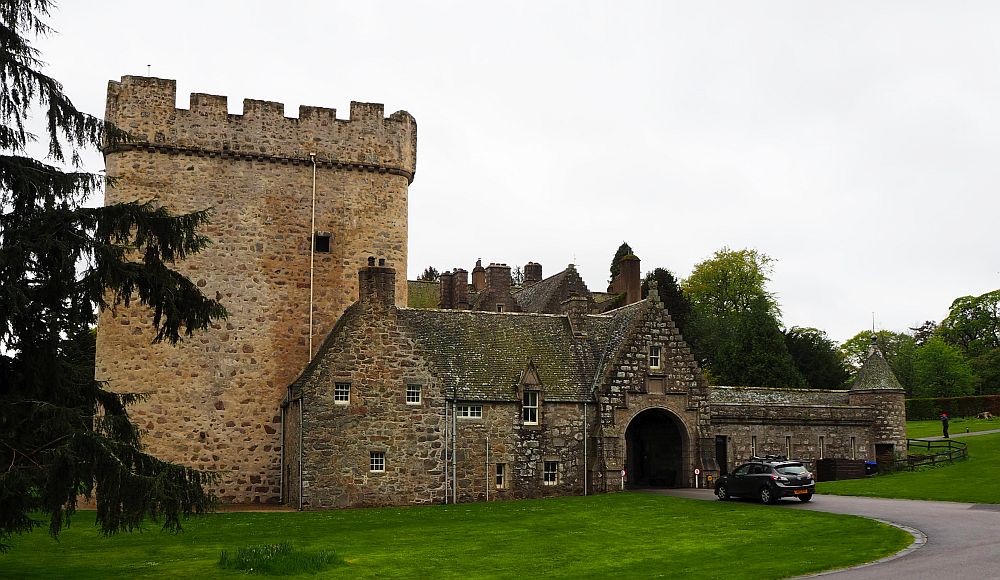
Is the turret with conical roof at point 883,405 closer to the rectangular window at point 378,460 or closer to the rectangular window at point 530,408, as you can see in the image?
the rectangular window at point 530,408

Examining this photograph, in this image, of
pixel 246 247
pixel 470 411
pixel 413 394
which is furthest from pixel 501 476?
pixel 246 247

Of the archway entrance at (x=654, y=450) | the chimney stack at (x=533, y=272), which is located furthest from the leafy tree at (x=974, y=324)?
the archway entrance at (x=654, y=450)

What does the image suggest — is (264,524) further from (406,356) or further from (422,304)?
(422,304)

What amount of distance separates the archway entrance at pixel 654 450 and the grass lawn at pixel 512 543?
8397 mm

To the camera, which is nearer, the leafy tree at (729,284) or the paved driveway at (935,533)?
the paved driveway at (935,533)

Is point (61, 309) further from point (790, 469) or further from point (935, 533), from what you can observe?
point (790, 469)

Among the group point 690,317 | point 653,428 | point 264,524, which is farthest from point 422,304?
point 264,524

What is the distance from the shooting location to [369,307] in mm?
35188

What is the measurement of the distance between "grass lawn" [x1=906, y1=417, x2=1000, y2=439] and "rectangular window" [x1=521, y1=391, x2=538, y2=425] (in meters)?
32.5

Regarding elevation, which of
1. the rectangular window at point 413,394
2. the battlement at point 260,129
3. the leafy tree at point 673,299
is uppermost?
the battlement at point 260,129

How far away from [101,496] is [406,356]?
20.0 meters

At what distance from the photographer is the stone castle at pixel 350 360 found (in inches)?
1379

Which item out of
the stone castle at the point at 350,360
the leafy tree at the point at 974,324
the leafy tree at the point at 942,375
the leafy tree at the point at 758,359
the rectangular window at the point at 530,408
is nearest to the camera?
the stone castle at the point at 350,360

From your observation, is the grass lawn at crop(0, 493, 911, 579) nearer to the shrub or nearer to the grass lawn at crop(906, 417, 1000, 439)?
the shrub
